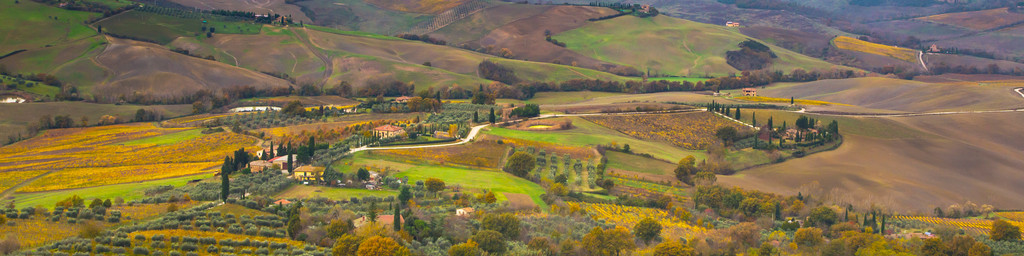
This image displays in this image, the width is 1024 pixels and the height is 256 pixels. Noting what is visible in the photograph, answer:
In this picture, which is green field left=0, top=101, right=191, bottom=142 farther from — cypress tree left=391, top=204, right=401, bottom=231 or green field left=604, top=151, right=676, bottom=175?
green field left=604, top=151, right=676, bottom=175

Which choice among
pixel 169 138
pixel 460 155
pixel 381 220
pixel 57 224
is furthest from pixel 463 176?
pixel 169 138

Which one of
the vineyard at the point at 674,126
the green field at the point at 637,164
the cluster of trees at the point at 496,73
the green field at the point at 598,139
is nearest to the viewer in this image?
the green field at the point at 637,164

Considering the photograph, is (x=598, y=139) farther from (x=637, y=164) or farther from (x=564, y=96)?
(x=564, y=96)

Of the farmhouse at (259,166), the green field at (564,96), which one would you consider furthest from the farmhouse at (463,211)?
the green field at (564,96)

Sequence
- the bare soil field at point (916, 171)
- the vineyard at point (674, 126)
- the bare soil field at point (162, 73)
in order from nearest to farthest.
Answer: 1. the bare soil field at point (916, 171)
2. the vineyard at point (674, 126)
3. the bare soil field at point (162, 73)

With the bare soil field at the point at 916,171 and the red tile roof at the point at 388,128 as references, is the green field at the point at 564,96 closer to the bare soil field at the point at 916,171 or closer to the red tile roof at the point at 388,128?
the red tile roof at the point at 388,128

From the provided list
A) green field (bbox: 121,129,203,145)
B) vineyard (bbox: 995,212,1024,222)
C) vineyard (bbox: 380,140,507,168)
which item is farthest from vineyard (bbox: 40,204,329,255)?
vineyard (bbox: 995,212,1024,222)
